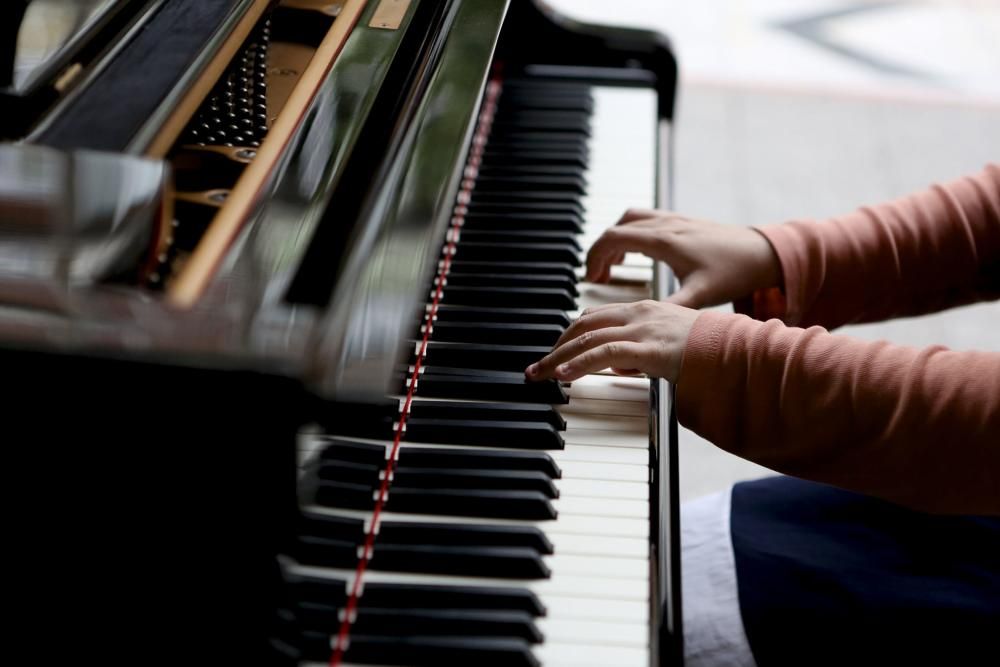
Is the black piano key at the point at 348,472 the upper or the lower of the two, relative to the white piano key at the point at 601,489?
upper

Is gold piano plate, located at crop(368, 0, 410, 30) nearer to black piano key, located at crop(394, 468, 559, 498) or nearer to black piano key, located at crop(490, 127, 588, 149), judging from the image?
black piano key, located at crop(490, 127, 588, 149)

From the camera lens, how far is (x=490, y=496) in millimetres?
1021

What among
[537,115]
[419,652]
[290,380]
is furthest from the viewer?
[537,115]

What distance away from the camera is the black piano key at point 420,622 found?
896 mm

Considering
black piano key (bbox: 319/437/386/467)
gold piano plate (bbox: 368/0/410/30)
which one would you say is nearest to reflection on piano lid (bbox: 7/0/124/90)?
gold piano plate (bbox: 368/0/410/30)

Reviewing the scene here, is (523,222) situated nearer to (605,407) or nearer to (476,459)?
(605,407)

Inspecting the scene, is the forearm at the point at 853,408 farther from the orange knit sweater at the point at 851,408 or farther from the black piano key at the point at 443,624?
the black piano key at the point at 443,624

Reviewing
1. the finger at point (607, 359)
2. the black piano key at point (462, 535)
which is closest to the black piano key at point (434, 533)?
the black piano key at point (462, 535)

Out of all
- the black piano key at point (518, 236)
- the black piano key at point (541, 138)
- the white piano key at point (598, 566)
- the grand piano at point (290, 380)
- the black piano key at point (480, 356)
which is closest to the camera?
the grand piano at point (290, 380)

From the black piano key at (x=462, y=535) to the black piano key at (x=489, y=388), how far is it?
0.62 ft

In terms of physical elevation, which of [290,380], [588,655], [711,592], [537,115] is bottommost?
[711,592]

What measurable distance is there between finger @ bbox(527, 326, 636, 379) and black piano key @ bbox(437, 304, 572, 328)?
118 mm

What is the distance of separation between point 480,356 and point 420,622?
1.21 ft

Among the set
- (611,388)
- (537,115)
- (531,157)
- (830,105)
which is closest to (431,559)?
(611,388)
